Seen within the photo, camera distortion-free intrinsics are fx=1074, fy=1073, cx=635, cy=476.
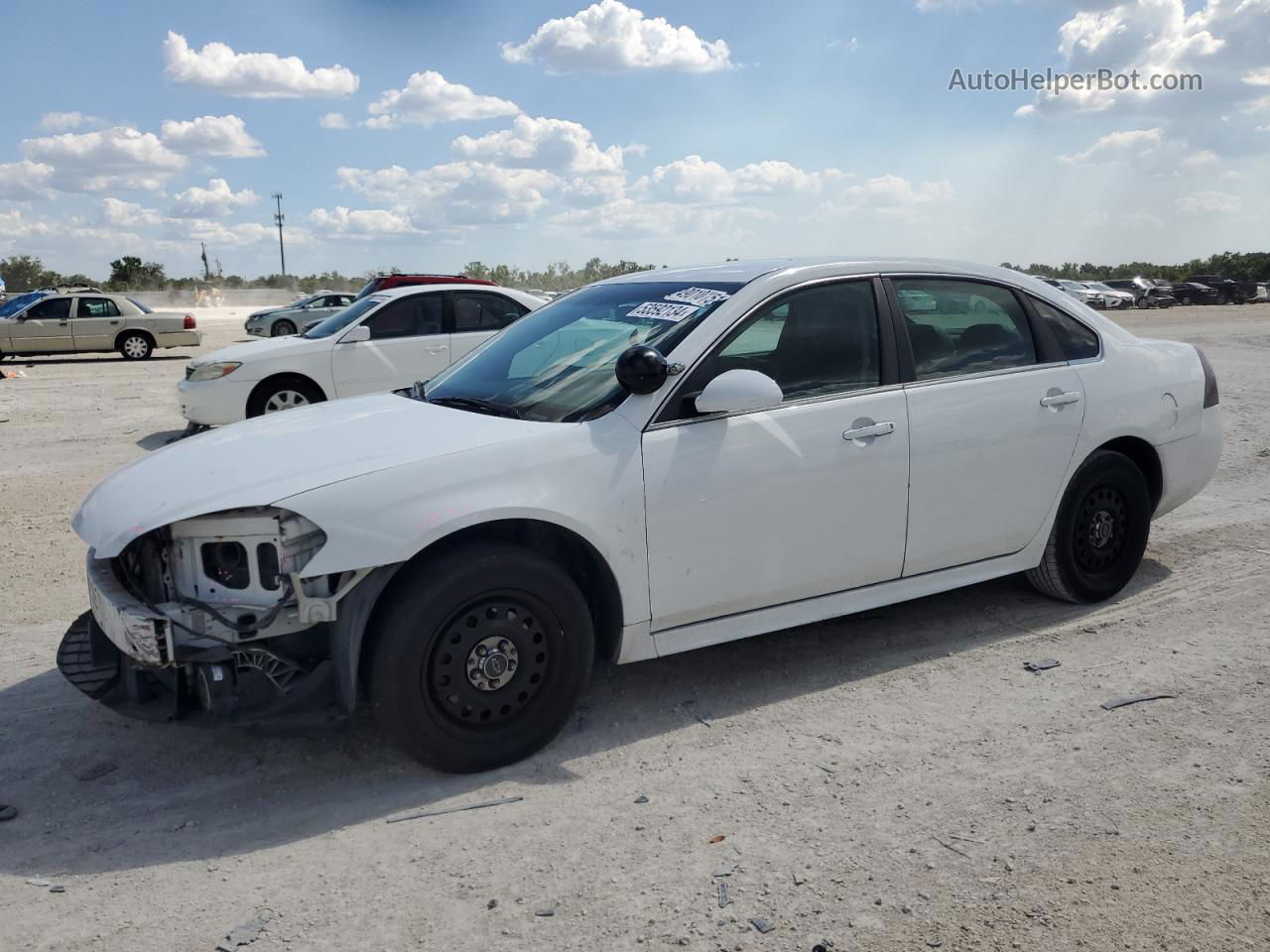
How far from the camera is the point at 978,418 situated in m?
4.64

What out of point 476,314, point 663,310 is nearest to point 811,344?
→ point 663,310

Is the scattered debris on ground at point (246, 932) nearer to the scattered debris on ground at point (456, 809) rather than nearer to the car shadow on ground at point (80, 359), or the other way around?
the scattered debris on ground at point (456, 809)

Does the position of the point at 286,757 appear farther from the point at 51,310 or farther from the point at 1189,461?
the point at 51,310

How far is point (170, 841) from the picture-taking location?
132 inches

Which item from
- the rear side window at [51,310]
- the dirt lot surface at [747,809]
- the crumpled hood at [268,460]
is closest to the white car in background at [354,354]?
the dirt lot surface at [747,809]

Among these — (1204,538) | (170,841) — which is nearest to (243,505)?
(170,841)

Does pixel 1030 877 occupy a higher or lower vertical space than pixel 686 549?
lower

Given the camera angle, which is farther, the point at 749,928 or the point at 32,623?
the point at 32,623

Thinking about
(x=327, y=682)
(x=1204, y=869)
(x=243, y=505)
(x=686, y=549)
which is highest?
(x=243, y=505)

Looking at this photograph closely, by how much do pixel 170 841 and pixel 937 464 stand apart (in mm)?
3187

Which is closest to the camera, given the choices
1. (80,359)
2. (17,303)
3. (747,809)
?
(747,809)

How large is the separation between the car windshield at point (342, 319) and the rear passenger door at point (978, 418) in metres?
7.80

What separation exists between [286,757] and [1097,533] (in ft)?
12.6

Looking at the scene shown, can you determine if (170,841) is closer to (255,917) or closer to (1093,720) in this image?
(255,917)
